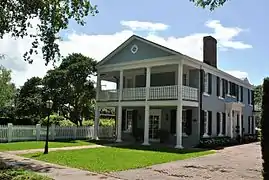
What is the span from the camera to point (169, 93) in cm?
2198

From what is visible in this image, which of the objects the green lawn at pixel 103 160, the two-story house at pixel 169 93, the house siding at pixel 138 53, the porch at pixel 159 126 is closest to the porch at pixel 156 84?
the two-story house at pixel 169 93

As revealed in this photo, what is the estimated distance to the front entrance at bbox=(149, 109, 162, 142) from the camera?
25.5 m

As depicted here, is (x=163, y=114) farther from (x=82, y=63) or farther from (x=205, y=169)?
(x=205, y=169)

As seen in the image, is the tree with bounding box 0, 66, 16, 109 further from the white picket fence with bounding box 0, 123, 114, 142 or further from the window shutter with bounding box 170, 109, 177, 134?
the window shutter with bounding box 170, 109, 177, 134

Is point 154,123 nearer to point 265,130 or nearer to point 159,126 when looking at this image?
point 159,126

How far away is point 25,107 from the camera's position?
109 feet

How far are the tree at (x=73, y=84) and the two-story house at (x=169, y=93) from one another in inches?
81.0

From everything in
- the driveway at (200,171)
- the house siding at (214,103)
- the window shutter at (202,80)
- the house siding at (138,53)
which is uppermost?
the house siding at (138,53)

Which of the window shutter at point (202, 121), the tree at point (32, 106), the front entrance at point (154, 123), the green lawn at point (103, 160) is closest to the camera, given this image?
the green lawn at point (103, 160)

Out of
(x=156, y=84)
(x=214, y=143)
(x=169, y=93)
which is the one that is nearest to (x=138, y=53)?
(x=156, y=84)

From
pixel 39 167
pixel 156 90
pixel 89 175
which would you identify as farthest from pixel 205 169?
pixel 156 90

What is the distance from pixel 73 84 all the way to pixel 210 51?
12695mm

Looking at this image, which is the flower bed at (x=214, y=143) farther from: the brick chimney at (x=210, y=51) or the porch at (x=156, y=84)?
the brick chimney at (x=210, y=51)

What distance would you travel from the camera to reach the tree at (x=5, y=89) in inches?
1620
